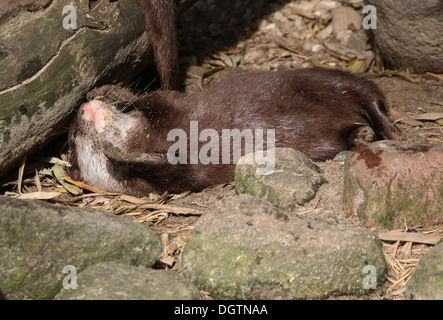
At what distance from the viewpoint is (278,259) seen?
6.84 ft

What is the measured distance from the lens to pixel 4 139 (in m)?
2.84

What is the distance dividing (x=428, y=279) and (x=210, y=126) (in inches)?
63.4

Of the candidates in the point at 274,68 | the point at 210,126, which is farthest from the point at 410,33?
the point at 210,126

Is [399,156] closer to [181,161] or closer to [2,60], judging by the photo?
[181,161]

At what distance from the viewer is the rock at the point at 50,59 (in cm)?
275

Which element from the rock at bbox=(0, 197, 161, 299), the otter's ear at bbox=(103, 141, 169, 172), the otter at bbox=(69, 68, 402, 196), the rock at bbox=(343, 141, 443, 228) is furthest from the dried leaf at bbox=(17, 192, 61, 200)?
the rock at bbox=(343, 141, 443, 228)

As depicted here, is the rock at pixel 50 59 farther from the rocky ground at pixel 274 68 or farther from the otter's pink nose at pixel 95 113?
the rocky ground at pixel 274 68

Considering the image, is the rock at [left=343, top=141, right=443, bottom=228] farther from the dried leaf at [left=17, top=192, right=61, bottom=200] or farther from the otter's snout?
the dried leaf at [left=17, top=192, right=61, bottom=200]

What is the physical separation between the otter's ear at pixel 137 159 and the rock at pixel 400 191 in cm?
107

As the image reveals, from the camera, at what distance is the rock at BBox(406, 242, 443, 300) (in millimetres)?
1937

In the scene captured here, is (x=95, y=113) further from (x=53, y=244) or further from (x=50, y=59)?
(x=53, y=244)

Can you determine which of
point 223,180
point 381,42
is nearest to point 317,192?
point 223,180

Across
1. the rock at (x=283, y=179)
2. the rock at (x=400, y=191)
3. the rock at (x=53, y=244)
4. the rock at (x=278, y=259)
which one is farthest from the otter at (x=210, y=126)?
the rock at (x=278, y=259)

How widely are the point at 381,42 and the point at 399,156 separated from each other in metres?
1.82
